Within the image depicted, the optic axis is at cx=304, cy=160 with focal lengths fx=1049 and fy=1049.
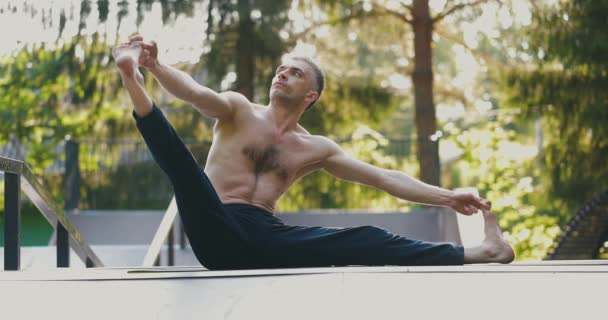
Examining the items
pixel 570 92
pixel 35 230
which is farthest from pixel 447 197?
pixel 35 230

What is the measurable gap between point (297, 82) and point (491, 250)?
3.57 ft

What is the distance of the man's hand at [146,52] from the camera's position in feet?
12.6

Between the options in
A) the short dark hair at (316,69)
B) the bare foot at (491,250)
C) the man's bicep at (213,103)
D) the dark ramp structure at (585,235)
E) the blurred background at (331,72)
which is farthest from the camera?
the blurred background at (331,72)

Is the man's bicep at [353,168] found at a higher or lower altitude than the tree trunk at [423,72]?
lower

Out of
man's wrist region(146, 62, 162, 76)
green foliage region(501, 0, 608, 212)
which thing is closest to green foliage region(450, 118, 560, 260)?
green foliage region(501, 0, 608, 212)

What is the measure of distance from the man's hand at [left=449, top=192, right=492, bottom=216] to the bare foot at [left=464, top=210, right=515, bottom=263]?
12 cm

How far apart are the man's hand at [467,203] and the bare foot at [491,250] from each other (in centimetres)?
12

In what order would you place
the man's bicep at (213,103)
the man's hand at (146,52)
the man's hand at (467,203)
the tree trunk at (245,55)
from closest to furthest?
1. the man's hand at (146,52)
2. the man's bicep at (213,103)
3. the man's hand at (467,203)
4. the tree trunk at (245,55)

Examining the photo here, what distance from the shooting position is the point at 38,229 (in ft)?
64.4

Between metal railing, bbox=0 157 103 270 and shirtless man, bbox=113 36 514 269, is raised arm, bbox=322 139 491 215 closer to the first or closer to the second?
shirtless man, bbox=113 36 514 269

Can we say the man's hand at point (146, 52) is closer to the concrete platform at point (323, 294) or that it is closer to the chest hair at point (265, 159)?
the chest hair at point (265, 159)

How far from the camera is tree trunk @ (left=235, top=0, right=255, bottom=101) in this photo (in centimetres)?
1572

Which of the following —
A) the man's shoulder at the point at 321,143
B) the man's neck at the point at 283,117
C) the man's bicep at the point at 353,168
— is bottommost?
the man's bicep at the point at 353,168

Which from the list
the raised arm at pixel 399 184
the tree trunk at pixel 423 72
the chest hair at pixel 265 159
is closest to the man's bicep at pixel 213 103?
the chest hair at pixel 265 159
